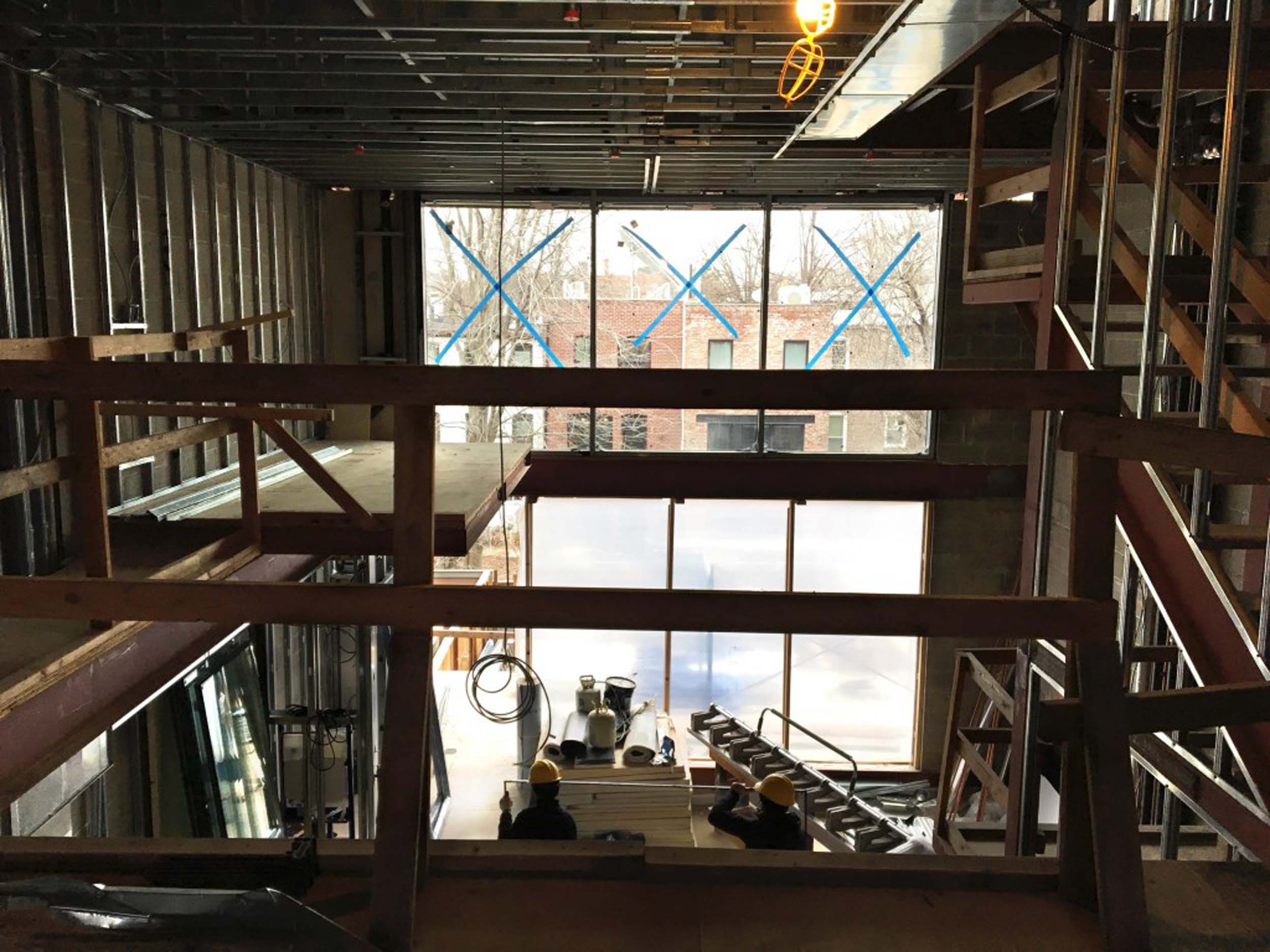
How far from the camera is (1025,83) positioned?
4.75 m

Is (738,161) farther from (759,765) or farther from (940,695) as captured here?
(940,695)

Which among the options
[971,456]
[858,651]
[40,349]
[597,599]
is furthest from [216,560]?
[858,651]

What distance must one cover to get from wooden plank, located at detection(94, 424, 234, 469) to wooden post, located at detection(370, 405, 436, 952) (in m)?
2.44

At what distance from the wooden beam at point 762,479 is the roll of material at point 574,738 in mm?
2330

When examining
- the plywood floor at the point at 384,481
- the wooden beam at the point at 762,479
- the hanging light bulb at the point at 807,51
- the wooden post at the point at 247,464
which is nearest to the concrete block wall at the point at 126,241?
the plywood floor at the point at 384,481

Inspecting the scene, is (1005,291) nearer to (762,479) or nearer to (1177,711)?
(1177,711)

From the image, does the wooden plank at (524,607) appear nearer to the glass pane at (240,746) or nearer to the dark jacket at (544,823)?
the dark jacket at (544,823)

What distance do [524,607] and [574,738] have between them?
25.0ft

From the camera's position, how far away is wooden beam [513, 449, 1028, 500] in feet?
32.5

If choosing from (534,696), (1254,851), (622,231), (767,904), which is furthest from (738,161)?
(767,904)

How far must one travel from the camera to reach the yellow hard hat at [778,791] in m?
5.74

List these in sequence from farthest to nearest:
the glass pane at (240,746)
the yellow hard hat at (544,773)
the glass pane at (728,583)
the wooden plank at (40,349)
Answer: the glass pane at (728,583) → the glass pane at (240,746) → the yellow hard hat at (544,773) → the wooden plank at (40,349)

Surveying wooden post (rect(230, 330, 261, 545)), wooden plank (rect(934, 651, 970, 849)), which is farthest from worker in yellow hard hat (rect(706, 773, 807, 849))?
wooden post (rect(230, 330, 261, 545))

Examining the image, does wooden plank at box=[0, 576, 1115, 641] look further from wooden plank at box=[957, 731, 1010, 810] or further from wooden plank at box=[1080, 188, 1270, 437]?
wooden plank at box=[957, 731, 1010, 810]
